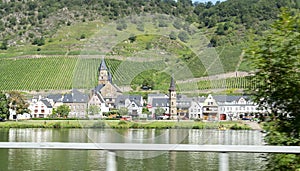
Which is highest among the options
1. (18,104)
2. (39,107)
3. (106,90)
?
(18,104)

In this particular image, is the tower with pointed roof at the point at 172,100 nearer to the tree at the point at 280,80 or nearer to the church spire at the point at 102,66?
the church spire at the point at 102,66

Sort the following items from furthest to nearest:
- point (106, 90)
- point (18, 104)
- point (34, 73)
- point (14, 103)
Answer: point (34, 73)
point (14, 103)
point (18, 104)
point (106, 90)

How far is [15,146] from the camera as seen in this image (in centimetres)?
319

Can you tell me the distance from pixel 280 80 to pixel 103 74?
6.19 feet

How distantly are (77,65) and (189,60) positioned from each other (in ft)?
3.52

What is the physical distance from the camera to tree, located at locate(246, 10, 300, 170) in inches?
193

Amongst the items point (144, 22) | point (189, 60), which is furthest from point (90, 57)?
point (189, 60)

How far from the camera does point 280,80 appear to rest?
5008mm

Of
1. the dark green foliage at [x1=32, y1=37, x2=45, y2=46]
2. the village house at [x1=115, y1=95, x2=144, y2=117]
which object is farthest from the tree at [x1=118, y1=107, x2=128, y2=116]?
the dark green foliage at [x1=32, y1=37, x2=45, y2=46]

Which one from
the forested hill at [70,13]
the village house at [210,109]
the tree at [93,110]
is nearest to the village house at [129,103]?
the tree at [93,110]

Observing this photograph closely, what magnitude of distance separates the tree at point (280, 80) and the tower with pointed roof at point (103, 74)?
1658 millimetres

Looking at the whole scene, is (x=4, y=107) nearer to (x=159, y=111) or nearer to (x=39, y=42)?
(x=159, y=111)

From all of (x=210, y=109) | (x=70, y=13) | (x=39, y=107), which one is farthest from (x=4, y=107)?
(x=70, y=13)

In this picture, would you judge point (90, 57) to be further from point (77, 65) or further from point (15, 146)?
point (15, 146)
